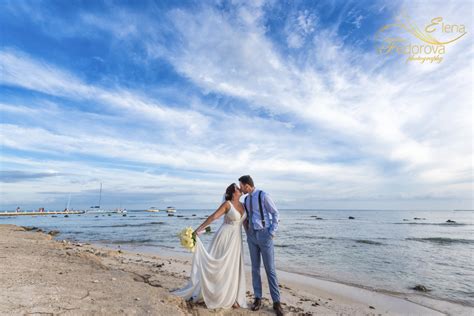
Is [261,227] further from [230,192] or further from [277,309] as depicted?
[277,309]

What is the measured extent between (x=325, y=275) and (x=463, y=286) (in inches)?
168

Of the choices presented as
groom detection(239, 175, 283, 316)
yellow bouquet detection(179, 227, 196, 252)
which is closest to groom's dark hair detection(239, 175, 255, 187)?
groom detection(239, 175, 283, 316)

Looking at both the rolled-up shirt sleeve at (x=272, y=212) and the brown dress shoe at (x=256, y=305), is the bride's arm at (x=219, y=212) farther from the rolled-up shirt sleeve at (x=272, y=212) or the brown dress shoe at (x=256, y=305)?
the brown dress shoe at (x=256, y=305)

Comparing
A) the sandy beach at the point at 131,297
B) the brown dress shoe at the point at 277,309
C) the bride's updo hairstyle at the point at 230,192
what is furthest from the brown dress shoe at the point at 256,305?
the bride's updo hairstyle at the point at 230,192

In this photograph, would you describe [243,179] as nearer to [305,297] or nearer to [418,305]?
[305,297]

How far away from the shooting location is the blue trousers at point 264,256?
4.89 metres

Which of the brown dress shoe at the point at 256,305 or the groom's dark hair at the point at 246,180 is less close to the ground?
the groom's dark hair at the point at 246,180

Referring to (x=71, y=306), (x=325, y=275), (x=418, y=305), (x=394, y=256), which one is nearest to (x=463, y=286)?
(x=418, y=305)

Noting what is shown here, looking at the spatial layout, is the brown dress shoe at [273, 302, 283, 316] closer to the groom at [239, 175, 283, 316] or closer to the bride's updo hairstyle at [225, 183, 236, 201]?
the groom at [239, 175, 283, 316]

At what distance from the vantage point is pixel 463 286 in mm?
8719

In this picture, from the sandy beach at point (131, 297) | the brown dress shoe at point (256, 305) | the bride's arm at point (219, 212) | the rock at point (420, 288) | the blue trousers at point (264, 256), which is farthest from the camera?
the rock at point (420, 288)

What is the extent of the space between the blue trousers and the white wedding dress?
0.85ft

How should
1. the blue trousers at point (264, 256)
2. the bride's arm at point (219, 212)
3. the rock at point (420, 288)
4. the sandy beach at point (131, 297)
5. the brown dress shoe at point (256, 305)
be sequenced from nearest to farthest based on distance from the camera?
1. the sandy beach at point (131, 297)
2. the bride's arm at point (219, 212)
3. the blue trousers at point (264, 256)
4. the brown dress shoe at point (256, 305)
5. the rock at point (420, 288)

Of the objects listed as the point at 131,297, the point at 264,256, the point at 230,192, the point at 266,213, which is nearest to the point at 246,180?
the point at 230,192
